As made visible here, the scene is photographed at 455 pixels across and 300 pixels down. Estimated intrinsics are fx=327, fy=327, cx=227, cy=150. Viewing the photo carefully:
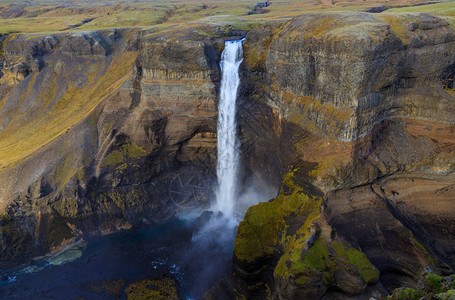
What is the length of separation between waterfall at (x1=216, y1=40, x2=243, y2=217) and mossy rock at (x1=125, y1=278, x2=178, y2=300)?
1168 cm

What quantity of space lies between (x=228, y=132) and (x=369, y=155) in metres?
16.1

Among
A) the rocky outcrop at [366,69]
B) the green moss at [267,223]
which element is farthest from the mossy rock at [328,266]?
the rocky outcrop at [366,69]

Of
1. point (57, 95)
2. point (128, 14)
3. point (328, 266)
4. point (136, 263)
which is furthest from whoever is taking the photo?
point (128, 14)

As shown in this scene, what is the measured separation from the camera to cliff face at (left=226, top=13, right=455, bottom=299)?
25234 millimetres

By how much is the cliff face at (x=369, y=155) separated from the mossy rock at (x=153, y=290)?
15.5 ft

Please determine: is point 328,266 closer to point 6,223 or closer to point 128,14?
point 6,223

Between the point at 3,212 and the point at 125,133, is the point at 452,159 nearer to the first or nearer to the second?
the point at 125,133

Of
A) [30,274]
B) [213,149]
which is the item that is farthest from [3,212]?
[213,149]

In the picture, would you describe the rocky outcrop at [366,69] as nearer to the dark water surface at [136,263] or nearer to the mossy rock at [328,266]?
the mossy rock at [328,266]

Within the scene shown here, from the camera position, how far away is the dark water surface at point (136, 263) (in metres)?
29.7

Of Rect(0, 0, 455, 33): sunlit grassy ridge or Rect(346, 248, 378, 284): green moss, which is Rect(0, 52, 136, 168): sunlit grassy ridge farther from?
Rect(346, 248, 378, 284): green moss

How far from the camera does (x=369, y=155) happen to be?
29031mm

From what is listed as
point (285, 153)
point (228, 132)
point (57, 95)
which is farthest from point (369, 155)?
point (57, 95)

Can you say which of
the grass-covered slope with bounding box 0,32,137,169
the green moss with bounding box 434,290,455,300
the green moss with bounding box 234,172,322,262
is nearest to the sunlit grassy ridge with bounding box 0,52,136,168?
the grass-covered slope with bounding box 0,32,137,169
